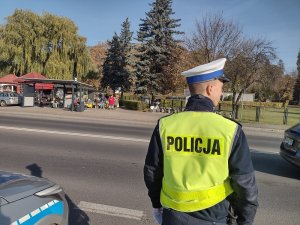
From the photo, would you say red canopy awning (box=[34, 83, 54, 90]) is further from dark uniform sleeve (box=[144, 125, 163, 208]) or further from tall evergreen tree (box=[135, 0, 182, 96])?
dark uniform sleeve (box=[144, 125, 163, 208])

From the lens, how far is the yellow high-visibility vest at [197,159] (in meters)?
2.19

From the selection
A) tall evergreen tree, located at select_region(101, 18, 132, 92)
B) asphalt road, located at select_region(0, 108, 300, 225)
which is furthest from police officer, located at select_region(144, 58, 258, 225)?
tall evergreen tree, located at select_region(101, 18, 132, 92)

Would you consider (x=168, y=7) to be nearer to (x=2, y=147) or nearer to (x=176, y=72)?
(x=176, y=72)

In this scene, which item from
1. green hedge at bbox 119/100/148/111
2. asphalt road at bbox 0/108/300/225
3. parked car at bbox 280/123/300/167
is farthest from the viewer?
green hedge at bbox 119/100/148/111

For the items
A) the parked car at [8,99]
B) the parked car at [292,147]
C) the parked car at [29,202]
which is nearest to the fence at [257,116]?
the parked car at [292,147]

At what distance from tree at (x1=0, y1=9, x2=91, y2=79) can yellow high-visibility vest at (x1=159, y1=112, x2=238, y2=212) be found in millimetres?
41359

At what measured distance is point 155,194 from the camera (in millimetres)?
2535

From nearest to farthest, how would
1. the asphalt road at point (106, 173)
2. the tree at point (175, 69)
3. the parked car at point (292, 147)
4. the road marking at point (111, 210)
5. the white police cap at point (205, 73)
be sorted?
the white police cap at point (205, 73)
the road marking at point (111, 210)
the asphalt road at point (106, 173)
the parked car at point (292, 147)
the tree at point (175, 69)

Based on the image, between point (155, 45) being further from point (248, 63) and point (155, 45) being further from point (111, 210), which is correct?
point (111, 210)

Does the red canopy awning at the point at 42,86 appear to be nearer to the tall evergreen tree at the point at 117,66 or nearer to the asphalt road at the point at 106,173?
the tall evergreen tree at the point at 117,66

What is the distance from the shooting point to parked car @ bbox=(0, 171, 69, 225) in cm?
253

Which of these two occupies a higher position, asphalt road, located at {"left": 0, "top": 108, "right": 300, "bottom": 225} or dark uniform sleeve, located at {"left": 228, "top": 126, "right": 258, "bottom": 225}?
dark uniform sleeve, located at {"left": 228, "top": 126, "right": 258, "bottom": 225}

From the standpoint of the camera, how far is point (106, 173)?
7152 mm

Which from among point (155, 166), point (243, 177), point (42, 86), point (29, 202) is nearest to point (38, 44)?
point (42, 86)
